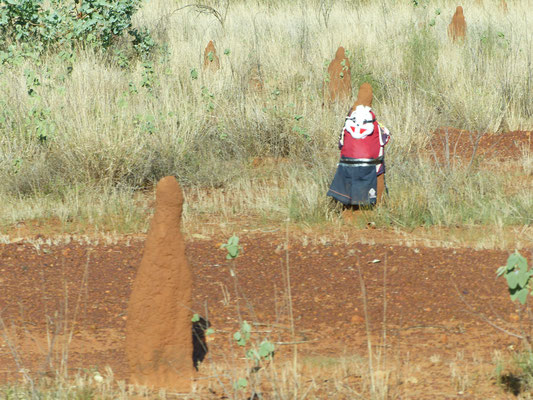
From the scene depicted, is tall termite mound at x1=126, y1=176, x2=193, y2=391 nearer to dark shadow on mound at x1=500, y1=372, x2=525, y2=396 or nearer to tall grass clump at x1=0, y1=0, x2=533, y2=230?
dark shadow on mound at x1=500, y1=372, x2=525, y2=396

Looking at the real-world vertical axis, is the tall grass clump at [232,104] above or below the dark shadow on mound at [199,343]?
above

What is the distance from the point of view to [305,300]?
4668 millimetres

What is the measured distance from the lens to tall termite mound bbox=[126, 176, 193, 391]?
3396mm

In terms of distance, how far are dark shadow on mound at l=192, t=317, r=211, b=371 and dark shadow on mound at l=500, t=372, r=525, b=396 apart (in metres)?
1.38

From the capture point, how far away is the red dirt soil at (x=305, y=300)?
3877mm

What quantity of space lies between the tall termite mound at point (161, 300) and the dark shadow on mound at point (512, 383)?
1444 millimetres

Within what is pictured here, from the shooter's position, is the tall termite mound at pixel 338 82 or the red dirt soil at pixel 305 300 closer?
the red dirt soil at pixel 305 300

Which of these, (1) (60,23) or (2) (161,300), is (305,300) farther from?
(1) (60,23)

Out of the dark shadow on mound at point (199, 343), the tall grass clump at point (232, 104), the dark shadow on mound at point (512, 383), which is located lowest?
the dark shadow on mound at point (512, 383)

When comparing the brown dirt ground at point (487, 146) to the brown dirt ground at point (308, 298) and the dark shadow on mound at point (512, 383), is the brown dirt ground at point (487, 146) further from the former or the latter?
the dark shadow on mound at point (512, 383)

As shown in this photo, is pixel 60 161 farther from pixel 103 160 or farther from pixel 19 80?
pixel 19 80

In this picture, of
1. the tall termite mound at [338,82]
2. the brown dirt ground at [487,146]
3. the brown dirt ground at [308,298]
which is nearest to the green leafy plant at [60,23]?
the tall termite mound at [338,82]

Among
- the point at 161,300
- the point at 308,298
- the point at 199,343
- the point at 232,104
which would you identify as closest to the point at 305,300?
the point at 308,298

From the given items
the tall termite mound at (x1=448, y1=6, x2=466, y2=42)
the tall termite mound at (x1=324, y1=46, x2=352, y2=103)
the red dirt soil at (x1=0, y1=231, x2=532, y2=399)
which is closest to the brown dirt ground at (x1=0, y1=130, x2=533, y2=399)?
the red dirt soil at (x1=0, y1=231, x2=532, y2=399)
